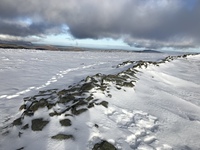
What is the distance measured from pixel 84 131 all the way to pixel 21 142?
1968mm

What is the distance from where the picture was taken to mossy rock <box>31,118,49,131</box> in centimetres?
643

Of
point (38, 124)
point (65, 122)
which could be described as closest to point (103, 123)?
point (65, 122)

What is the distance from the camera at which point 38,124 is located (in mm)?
6605

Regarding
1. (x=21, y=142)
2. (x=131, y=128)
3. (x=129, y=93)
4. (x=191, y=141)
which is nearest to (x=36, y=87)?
(x=129, y=93)

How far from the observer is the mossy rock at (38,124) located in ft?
21.1

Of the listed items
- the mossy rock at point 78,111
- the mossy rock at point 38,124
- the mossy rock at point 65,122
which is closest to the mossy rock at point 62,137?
the mossy rock at point 65,122

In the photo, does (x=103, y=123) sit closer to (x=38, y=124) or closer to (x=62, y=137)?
(x=62, y=137)

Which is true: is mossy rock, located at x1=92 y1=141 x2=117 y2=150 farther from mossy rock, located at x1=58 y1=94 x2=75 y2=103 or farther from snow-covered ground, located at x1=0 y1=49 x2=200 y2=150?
mossy rock, located at x1=58 y1=94 x2=75 y2=103

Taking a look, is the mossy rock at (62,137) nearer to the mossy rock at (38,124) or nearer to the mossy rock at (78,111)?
the mossy rock at (38,124)

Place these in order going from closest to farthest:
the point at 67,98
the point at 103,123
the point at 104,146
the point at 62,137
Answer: the point at 104,146 < the point at 62,137 < the point at 103,123 < the point at 67,98

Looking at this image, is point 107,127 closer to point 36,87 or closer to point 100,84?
point 100,84

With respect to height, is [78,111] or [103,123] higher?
[78,111]

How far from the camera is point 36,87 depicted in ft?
43.9

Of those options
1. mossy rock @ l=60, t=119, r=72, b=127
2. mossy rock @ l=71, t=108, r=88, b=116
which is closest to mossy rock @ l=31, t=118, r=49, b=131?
mossy rock @ l=60, t=119, r=72, b=127
